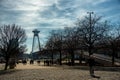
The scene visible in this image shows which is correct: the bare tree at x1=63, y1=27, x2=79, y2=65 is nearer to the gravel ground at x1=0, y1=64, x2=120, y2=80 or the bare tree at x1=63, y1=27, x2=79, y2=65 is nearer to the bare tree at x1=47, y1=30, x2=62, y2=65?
the bare tree at x1=47, y1=30, x2=62, y2=65

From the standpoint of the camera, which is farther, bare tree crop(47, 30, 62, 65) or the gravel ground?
bare tree crop(47, 30, 62, 65)

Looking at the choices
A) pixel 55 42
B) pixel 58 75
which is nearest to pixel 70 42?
pixel 55 42

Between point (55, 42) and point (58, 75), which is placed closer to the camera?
point (58, 75)

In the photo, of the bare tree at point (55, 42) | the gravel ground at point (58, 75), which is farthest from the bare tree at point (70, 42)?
the gravel ground at point (58, 75)

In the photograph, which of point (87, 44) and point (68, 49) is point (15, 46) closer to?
point (87, 44)

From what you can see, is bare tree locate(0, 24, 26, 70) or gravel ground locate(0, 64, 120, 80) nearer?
gravel ground locate(0, 64, 120, 80)

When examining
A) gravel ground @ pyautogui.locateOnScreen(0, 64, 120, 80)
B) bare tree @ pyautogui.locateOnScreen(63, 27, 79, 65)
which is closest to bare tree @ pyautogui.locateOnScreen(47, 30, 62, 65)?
bare tree @ pyautogui.locateOnScreen(63, 27, 79, 65)

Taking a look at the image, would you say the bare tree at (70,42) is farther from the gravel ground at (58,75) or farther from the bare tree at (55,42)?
the gravel ground at (58,75)

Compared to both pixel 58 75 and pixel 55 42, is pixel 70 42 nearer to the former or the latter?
pixel 55 42

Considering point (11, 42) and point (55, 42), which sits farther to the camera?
point (55, 42)

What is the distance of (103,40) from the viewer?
55.6 meters

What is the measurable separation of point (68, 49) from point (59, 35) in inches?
385

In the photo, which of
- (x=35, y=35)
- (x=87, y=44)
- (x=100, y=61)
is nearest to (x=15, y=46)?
(x=87, y=44)

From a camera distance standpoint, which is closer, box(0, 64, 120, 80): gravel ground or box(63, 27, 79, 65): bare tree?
box(0, 64, 120, 80): gravel ground
